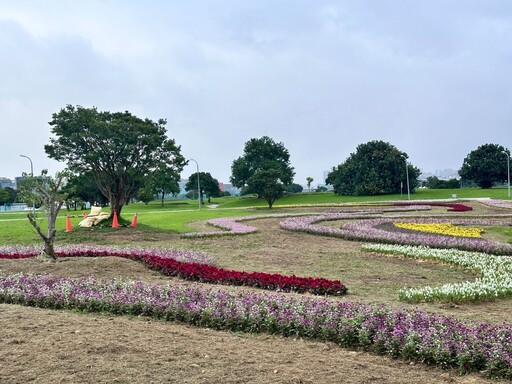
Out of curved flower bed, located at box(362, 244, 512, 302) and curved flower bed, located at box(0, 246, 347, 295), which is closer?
curved flower bed, located at box(362, 244, 512, 302)

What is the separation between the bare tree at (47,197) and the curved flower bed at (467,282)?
26.5 ft

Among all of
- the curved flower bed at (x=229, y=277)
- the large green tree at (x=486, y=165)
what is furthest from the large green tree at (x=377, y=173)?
the curved flower bed at (x=229, y=277)

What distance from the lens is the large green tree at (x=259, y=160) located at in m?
84.7

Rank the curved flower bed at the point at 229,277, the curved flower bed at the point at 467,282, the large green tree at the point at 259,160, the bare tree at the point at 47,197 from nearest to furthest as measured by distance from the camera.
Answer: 1. the curved flower bed at the point at 467,282
2. the curved flower bed at the point at 229,277
3. the bare tree at the point at 47,197
4. the large green tree at the point at 259,160

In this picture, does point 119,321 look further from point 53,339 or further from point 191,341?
point 191,341

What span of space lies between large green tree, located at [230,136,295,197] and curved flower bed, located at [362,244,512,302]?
68666mm

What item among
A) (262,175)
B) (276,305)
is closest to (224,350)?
(276,305)

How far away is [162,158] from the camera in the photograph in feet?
83.8

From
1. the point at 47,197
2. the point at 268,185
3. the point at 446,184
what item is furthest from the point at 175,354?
the point at 446,184

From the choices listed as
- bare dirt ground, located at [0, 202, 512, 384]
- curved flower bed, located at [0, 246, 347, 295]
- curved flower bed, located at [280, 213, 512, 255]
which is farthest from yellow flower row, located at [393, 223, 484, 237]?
bare dirt ground, located at [0, 202, 512, 384]

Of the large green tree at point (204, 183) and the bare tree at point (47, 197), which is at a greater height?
the large green tree at point (204, 183)

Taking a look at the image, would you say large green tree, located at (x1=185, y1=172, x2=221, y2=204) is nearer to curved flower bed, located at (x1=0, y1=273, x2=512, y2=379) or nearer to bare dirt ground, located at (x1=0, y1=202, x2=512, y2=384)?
curved flower bed, located at (x1=0, y1=273, x2=512, y2=379)

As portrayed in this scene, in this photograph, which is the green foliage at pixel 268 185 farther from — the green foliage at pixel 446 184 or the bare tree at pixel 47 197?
the green foliage at pixel 446 184

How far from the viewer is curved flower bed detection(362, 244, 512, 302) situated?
8.02 metres
